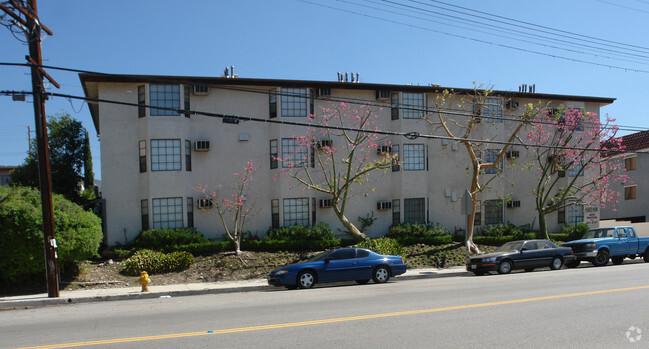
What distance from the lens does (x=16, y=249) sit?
14.4 m

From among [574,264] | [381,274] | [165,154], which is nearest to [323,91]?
[165,154]

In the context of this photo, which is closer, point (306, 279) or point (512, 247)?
point (306, 279)

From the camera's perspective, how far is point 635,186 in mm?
33844

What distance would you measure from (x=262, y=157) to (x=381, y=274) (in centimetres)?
888

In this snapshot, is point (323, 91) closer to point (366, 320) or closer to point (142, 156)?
point (142, 156)

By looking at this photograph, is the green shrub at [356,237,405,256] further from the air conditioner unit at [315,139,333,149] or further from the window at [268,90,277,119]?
the window at [268,90,277,119]

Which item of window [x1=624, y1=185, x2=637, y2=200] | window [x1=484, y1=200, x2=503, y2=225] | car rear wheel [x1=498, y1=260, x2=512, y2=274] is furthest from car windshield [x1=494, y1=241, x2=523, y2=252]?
window [x1=624, y1=185, x2=637, y2=200]

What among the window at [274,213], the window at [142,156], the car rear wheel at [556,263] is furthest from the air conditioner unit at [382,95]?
the window at [142,156]

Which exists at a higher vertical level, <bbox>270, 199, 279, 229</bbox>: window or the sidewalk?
<bbox>270, 199, 279, 229</bbox>: window

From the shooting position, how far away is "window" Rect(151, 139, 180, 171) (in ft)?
67.7

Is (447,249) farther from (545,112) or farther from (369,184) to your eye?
(545,112)

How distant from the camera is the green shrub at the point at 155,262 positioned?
1756 centimetres

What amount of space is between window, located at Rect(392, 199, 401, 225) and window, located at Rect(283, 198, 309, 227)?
14.4 ft

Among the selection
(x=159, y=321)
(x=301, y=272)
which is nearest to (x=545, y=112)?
(x=301, y=272)
